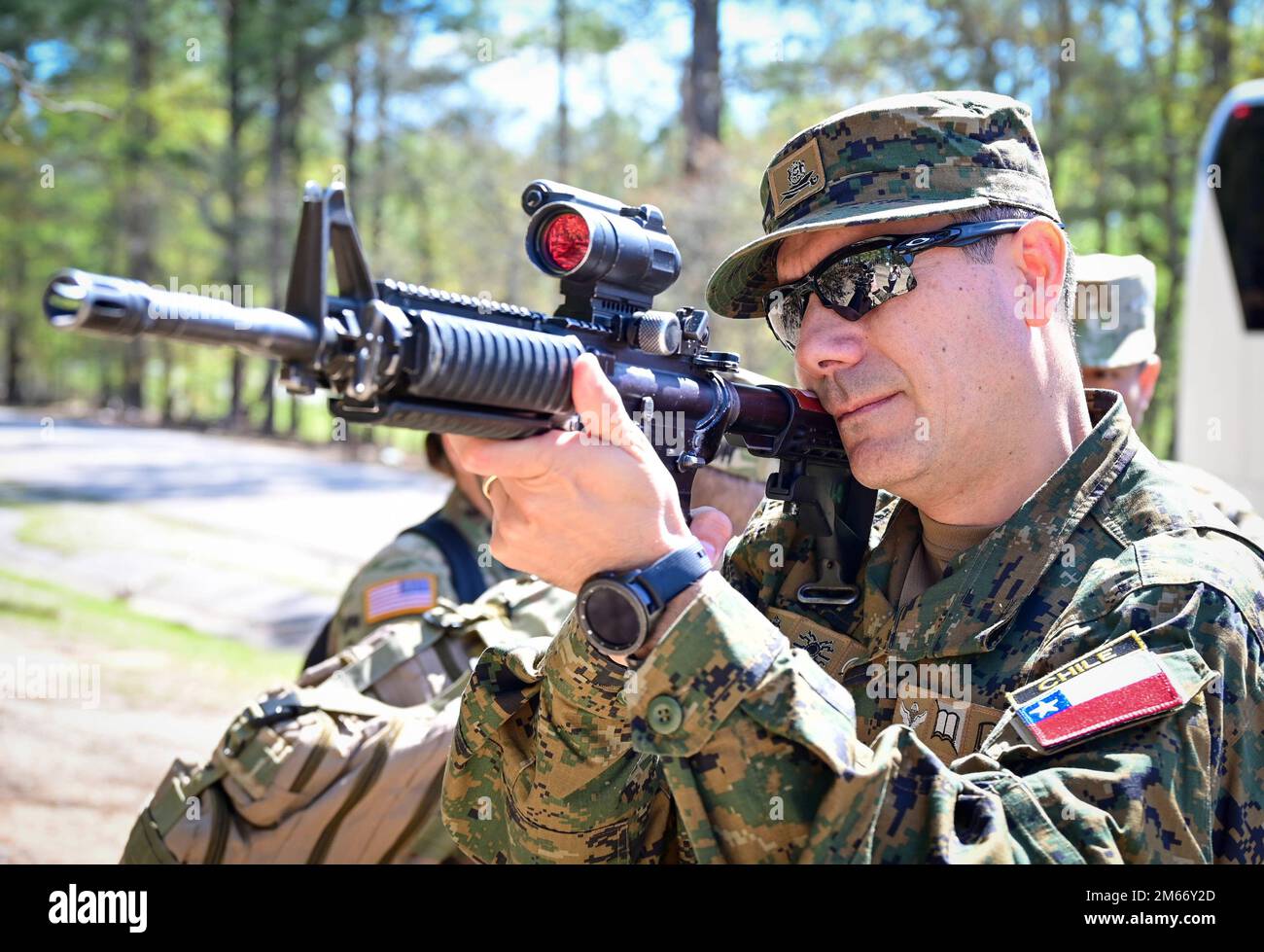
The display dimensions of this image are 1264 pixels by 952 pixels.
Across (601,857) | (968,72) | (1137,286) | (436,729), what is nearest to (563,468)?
(601,857)

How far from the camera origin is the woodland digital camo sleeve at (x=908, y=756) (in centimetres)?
181

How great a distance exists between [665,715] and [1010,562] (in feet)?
2.89

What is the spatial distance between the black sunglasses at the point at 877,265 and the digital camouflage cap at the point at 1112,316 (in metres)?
2.49

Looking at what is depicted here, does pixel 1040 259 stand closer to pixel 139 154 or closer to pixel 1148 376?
pixel 1148 376

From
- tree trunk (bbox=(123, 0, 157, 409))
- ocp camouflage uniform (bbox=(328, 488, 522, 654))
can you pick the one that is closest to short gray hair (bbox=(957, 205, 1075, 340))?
ocp camouflage uniform (bbox=(328, 488, 522, 654))

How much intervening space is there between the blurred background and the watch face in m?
1.19

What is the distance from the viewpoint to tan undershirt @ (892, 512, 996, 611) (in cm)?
263

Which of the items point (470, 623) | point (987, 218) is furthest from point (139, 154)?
point (987, 218)

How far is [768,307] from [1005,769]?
1319 mm

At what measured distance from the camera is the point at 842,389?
8.50 feet

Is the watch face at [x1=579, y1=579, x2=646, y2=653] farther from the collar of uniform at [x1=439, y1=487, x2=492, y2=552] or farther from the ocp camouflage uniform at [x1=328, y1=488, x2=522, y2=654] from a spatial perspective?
the collar of uniform at [x1=439, y1=487, x2=492, y2=552]

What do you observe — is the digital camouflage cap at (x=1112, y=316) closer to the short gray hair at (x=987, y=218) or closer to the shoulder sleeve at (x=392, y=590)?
the short gray hair at (x=987, y=218)
